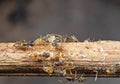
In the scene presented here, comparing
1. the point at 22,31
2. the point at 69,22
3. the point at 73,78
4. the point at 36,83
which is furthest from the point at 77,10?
the point at 73,78

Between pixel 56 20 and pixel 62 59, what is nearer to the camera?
pixel 62 59

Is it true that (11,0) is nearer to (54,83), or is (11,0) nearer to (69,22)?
(69,22)

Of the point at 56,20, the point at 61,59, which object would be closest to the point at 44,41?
the point at 61,59

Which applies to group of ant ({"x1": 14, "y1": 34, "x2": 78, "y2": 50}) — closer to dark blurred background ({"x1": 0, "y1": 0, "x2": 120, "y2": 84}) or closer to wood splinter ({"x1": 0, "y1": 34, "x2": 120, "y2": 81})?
wood splinter ({"x1": 0, "y1": 34, "x2": 120, "y2": 81})

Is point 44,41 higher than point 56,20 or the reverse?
the reverse

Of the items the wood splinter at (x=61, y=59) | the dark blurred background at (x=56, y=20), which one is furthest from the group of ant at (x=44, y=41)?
the dark blurred background at (x=56, y=20)

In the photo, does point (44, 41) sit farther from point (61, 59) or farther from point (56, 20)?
point (56, 20)

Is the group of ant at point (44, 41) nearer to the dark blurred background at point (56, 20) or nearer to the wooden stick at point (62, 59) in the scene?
the wooden stick at point (62, 59)
